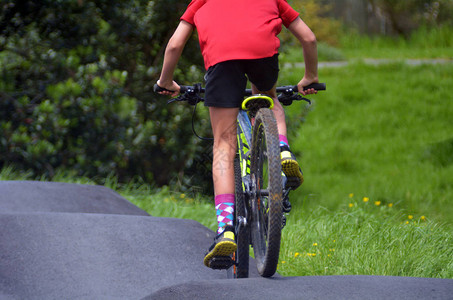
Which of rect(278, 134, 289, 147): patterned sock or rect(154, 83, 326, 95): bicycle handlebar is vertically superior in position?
rect(154, 83, 326, 95): bicycle handlebar

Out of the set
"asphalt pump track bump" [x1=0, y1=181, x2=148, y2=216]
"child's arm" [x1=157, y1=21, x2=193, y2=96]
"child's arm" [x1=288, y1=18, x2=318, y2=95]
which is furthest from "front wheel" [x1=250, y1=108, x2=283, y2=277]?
"asphalt pump track bump" [x1=0, y1=181, x2=148, y2=216]

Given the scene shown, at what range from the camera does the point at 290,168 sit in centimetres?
308

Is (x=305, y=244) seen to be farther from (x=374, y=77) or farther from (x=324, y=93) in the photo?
(x=374, y=77)

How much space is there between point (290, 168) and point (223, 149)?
1.67ft

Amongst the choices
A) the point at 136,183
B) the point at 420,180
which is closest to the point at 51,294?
the point at 136,183

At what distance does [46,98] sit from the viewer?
22.6 feet

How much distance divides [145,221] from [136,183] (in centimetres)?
240

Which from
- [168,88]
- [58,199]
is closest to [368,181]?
[58,199]

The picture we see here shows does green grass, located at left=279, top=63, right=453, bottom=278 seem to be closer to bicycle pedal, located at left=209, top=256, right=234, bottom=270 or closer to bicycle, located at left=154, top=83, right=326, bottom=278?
bicycle, located at left=154, top=83, right=326, bottom=278

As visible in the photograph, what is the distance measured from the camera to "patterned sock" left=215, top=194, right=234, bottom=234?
336cm

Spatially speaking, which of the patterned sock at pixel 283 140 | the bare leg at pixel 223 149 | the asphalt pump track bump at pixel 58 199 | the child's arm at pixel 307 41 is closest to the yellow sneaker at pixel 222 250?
the bare leg at pixel 223 149

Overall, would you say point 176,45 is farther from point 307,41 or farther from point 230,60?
point 307,41

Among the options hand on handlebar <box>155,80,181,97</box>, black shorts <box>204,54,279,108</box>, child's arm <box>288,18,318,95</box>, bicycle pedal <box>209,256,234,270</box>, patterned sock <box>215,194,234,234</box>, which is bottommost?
bicycle pedal <box>209,256,234,270</box>

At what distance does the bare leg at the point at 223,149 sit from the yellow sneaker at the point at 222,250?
0.25 m
